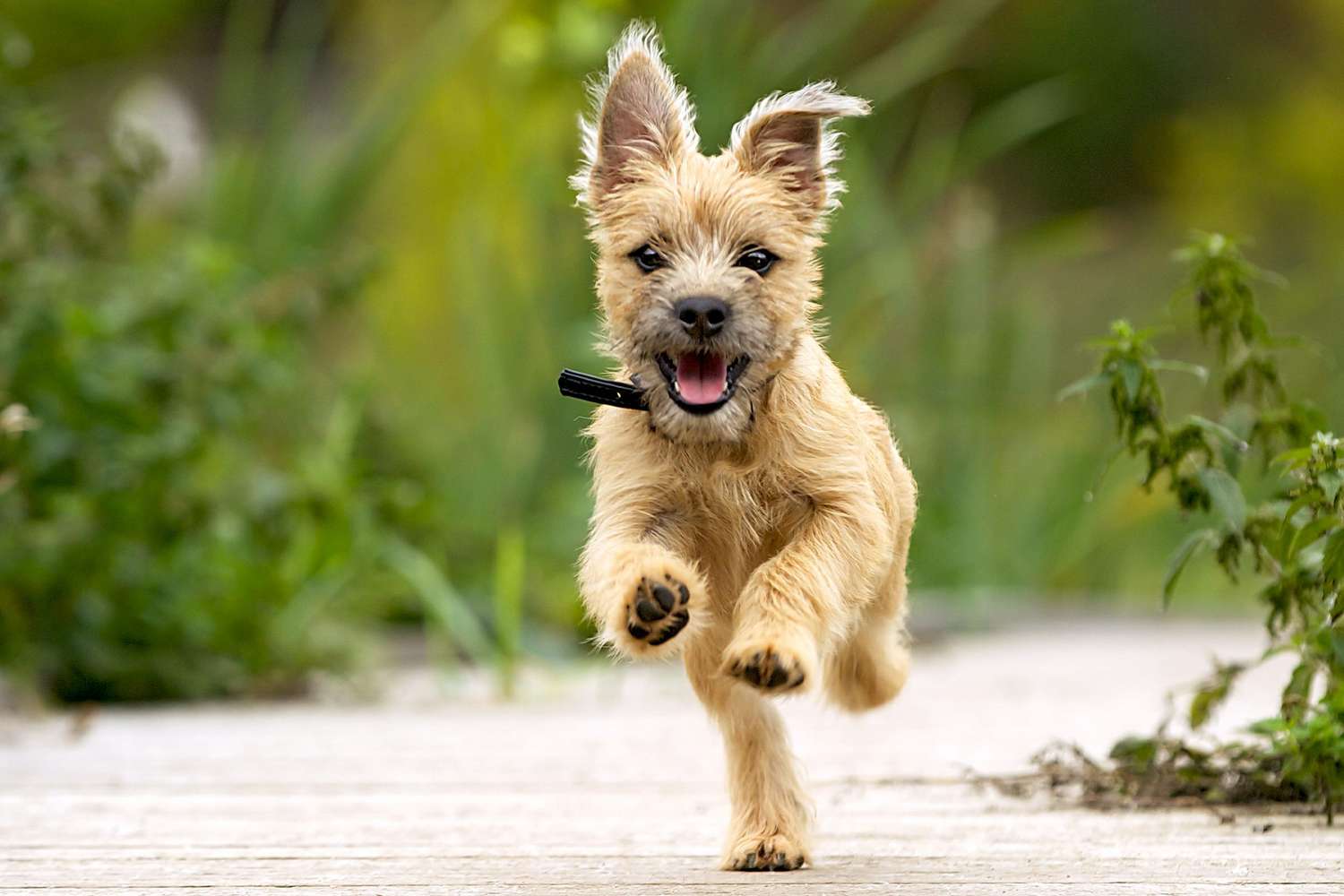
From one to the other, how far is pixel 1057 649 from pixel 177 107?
12.9 meters

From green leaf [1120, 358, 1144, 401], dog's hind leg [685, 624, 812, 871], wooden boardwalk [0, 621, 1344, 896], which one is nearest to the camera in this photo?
wooden boardwalk [0, 621, 1344, 896]

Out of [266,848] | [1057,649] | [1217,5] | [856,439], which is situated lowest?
[1057,649]

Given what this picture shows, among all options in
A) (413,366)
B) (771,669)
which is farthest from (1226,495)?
(413,366)

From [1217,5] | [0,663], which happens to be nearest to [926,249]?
[0,663]

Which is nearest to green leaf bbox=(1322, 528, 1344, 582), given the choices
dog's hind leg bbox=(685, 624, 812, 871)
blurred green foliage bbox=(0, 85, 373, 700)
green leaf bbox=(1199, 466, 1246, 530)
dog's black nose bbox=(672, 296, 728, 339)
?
green leaf bbox=(1199, 466, 1246, 530)

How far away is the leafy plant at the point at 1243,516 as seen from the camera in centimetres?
356

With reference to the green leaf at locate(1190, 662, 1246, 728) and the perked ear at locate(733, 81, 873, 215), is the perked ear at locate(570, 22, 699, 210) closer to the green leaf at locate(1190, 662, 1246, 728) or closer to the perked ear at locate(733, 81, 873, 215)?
the perked ear at locate(733, 81, 873, 215)

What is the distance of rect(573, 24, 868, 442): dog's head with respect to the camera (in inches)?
121

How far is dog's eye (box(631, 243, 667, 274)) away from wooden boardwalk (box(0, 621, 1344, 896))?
1.06 metres

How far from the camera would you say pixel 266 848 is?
3.54 meters

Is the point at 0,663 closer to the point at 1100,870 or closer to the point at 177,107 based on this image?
the point at 1100,870

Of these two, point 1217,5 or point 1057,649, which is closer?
point 1057,649

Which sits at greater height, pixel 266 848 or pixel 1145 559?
pixel 266 848

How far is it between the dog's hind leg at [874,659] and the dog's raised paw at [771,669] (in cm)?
77
